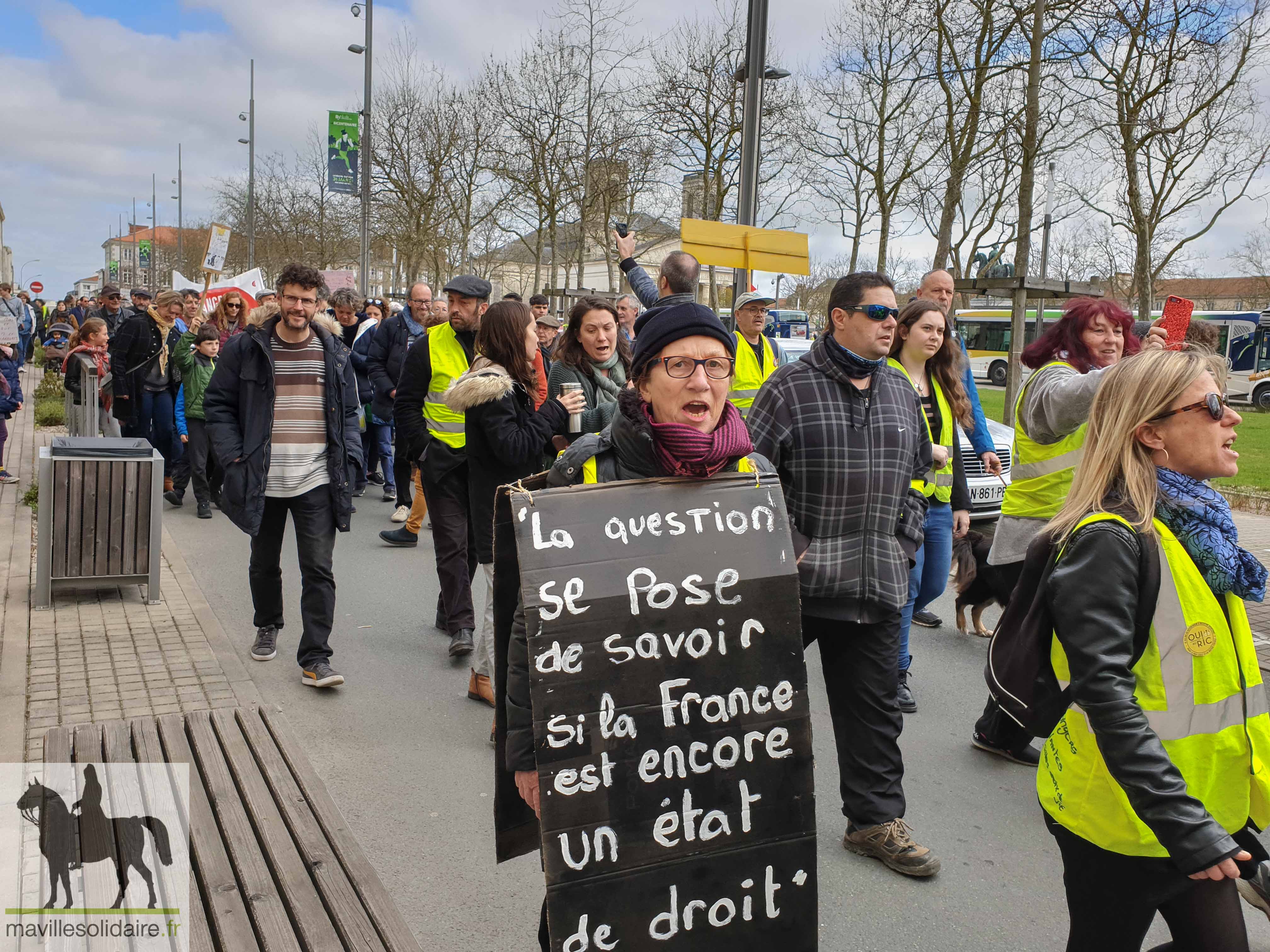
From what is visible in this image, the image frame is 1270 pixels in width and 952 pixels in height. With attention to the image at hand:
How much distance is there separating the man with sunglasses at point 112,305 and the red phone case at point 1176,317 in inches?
511

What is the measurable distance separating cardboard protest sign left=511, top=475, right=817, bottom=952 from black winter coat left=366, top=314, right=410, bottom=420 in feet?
22.7

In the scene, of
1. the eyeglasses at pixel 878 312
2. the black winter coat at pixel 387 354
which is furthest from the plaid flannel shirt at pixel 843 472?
the black winter coat at pixel 387 354

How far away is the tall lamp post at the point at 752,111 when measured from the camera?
9320 mm

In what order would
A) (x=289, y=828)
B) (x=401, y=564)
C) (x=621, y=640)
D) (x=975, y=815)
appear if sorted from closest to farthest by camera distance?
(x=621, y=640) < (x=289, y=828) < (x=975, y=815) < (x=401, y=564)

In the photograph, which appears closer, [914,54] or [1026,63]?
[1026,63]

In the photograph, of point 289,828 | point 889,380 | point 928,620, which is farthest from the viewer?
point 928,620

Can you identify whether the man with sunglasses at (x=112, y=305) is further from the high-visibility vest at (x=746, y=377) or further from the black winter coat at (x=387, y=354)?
the high-visibility vest at (x=746, y=377)

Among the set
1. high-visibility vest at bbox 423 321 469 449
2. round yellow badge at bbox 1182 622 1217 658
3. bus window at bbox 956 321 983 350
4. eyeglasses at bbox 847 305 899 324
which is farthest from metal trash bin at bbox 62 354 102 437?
bus window at bbox 956 321 983 350

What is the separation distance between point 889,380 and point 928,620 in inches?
126

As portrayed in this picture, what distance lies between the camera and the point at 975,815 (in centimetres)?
394

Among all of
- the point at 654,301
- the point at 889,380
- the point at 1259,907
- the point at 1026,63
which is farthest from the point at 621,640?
the point at 1026,63

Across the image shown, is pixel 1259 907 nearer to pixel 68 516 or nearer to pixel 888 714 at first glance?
pixel 888 714

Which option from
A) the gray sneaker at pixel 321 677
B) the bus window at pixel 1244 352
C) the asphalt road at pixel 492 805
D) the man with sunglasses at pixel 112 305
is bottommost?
the asphalt road at pixel 492 805
